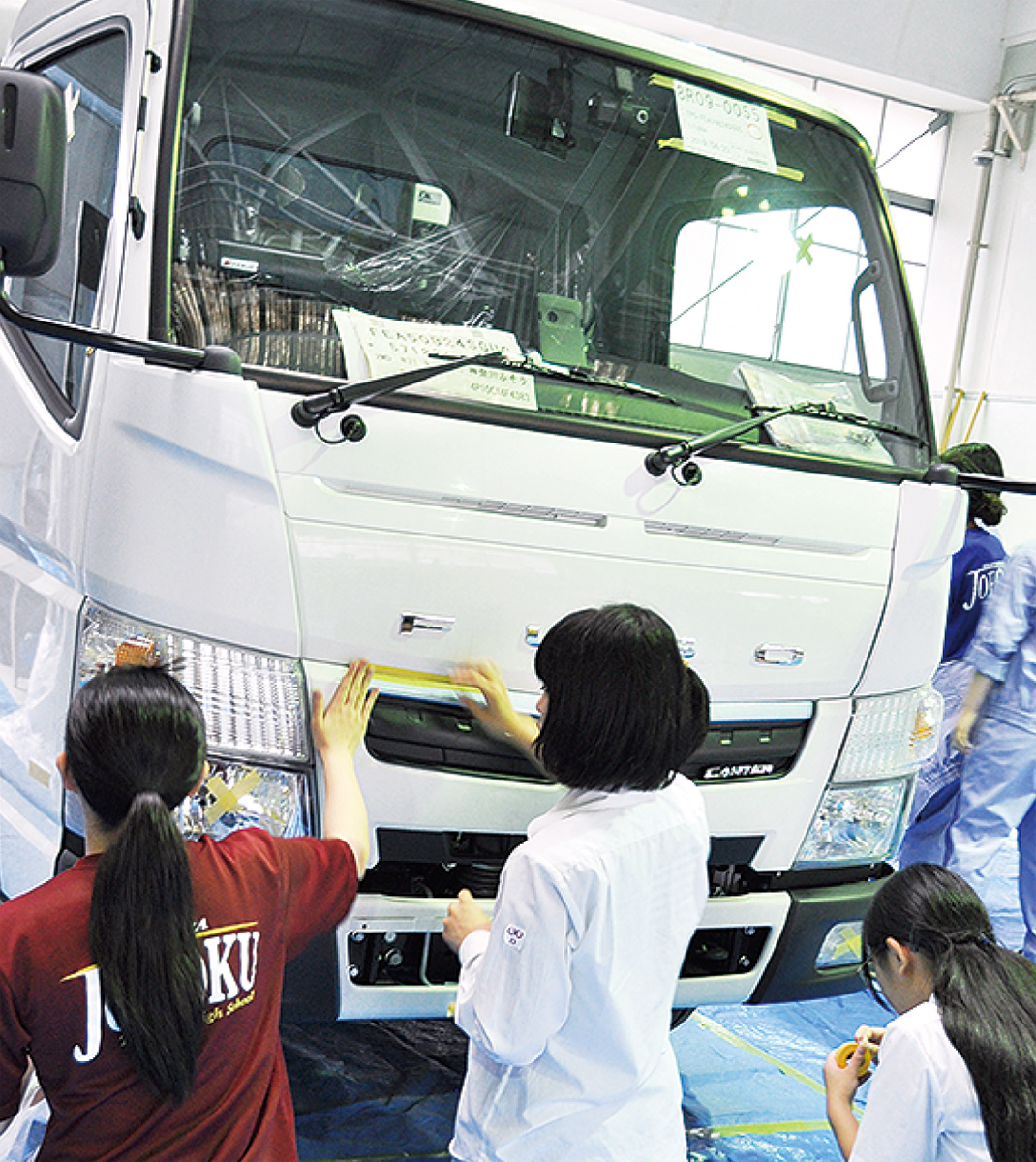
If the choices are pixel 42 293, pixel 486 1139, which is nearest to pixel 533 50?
pixel 42 293

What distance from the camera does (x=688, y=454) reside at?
8.55ft

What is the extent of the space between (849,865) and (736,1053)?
39.4 inches

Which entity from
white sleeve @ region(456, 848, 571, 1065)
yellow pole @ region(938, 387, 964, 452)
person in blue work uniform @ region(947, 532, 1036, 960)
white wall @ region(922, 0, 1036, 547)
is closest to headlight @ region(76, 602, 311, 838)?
white sleeve @ region(456, 848, 571, 1065)

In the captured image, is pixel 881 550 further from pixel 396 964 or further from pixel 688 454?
pixel 396 964

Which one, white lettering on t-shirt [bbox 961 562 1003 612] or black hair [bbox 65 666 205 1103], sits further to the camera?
white lettering on t-shirt [bbox 961 562 1003 612]

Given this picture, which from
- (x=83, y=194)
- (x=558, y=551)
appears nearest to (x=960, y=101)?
(x=83, y=194)

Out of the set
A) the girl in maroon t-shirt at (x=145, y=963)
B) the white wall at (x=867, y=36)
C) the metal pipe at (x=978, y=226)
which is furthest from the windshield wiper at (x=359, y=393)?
the metal pipe at (x=978, y=226)

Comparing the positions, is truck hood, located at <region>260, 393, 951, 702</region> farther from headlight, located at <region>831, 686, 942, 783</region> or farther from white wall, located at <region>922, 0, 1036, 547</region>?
white wall, located at <region>922, 0, 1036, 547</region>

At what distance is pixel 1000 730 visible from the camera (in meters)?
4.45

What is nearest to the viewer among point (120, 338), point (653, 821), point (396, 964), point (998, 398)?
point (653, 821)

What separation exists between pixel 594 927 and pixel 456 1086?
68.0 inches

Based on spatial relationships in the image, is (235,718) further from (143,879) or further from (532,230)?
(532,230)

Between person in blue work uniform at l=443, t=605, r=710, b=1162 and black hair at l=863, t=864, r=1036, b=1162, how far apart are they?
14.5 inches

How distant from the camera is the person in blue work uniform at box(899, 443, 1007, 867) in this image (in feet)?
15.2
